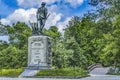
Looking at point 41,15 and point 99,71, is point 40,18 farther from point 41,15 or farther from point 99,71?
point 99,71

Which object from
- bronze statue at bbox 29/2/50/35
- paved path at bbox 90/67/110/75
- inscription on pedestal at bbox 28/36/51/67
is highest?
bronze statue at bbox 29/2/50/35

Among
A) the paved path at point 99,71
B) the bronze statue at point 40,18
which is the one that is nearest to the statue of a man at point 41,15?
the bronze statue at point 40,18

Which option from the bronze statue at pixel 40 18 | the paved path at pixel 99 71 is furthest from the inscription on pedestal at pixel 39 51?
the paved path at pixel 99 71

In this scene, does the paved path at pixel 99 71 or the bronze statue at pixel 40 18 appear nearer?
the bronze statue at pixel 40 18

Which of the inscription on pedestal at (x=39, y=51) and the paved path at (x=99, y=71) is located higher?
the inscription on pedestal at (x=39, y=51)

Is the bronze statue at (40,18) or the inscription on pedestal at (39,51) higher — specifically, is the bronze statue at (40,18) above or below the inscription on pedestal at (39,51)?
above

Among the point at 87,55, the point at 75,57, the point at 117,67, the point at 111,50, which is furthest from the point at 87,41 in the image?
the point at 111,50

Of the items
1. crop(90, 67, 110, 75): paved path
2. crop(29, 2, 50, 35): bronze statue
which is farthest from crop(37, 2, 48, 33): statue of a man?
crop(90, 67, 110, 75): paved path

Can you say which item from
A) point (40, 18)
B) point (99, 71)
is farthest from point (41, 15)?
point (99, 71)

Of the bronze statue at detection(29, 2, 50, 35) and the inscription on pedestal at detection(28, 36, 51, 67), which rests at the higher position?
the bronze statue at detection(29, 2, 50, 35)

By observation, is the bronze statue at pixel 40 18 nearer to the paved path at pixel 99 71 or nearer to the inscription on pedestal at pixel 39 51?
the inscription on pedestal at pixel 39 51

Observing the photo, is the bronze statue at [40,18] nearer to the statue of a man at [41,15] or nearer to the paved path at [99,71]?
the statue of a man at [41,15]

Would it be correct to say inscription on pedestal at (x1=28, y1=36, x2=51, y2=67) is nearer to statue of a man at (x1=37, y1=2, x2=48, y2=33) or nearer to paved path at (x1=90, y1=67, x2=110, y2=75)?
statue of a man at (x1=37, y1=2, x2=48, y2=33)

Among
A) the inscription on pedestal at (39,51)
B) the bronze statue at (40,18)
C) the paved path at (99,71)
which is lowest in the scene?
the paved path at (99,71)
